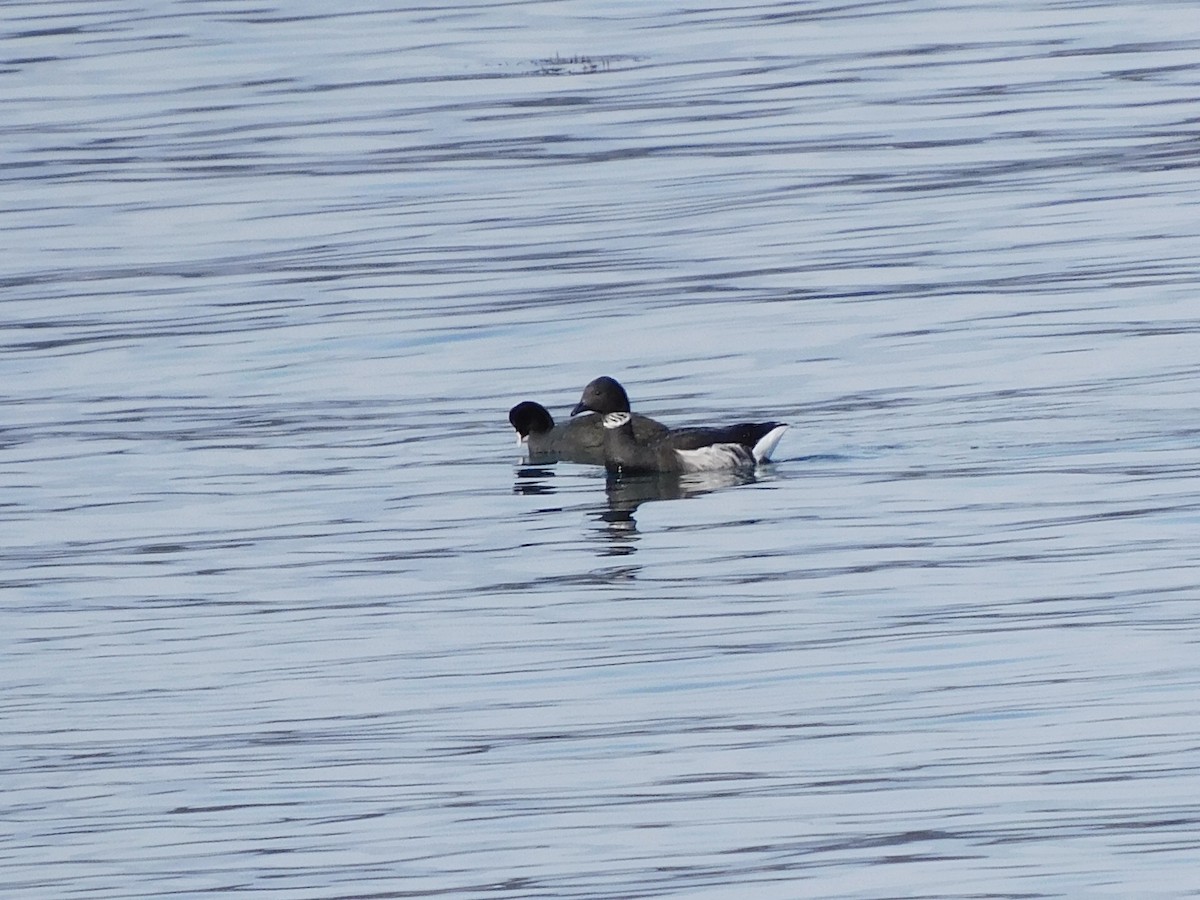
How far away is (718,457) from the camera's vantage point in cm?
1453

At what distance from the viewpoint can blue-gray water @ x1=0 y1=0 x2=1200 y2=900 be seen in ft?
28.9

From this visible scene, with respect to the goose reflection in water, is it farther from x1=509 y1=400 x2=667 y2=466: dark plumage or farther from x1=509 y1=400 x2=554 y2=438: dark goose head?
x1=509 y1=400 x2=554 y2=438: dark goose head

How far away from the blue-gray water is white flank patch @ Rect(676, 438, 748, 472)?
14cm

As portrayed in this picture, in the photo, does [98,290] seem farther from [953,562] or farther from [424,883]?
[424,883]

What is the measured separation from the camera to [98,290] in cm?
2091

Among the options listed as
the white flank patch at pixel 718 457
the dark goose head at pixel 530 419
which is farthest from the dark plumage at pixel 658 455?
the dark goose head at pixel 530 419

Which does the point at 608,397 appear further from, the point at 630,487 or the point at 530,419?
the point at 630,487

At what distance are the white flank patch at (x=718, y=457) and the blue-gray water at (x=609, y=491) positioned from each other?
0.47ft

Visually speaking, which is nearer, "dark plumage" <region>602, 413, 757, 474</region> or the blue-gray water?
the blue-gray water

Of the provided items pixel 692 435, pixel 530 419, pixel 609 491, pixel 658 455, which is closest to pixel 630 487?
pixel 609 491

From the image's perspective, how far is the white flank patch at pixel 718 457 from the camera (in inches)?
569

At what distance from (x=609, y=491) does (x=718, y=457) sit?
736mm

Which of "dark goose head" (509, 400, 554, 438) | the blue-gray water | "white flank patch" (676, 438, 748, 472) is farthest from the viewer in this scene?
"dark goose head" (509, 400, 554, 438)

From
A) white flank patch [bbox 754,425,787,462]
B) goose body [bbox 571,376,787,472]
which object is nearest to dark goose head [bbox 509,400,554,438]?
goose body [bbox 571,376,787,472]
